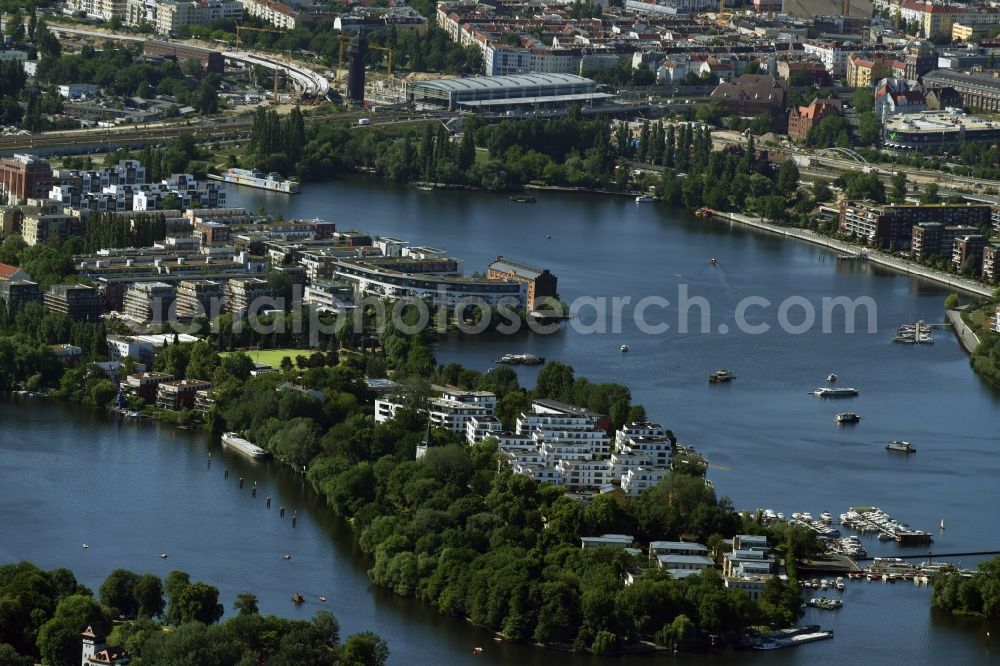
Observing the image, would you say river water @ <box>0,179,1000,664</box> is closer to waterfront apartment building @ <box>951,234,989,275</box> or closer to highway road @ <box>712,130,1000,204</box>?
waterfront apartment building @ <box>951,234,989,275</box>

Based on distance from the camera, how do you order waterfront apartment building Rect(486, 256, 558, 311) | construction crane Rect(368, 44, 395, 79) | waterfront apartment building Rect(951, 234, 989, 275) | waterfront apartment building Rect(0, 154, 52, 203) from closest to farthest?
waterfront apartment building Rect(486, 256, 558, 311) → waterfront apartment building Rect(951, 234, 989, 275) → waterfront apartment building Rect(0, 154, 52, 203) → construction crane Rect(368, 44, 395, 79)

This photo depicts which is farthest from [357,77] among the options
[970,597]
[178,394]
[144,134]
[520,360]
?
[970,597]

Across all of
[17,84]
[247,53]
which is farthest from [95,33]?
[17,84]

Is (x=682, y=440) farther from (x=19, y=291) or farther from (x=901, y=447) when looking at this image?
(x=19, y=291)

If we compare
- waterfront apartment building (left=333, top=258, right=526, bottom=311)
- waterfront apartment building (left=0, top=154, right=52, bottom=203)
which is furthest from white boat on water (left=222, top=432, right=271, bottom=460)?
waterfront apartment building (left=0, top=154, right=52, bottom=203)

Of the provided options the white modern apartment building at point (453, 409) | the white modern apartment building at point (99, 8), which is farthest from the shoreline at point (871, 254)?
the white modern apartment building at point (99, 8)

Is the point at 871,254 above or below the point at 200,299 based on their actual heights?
above
